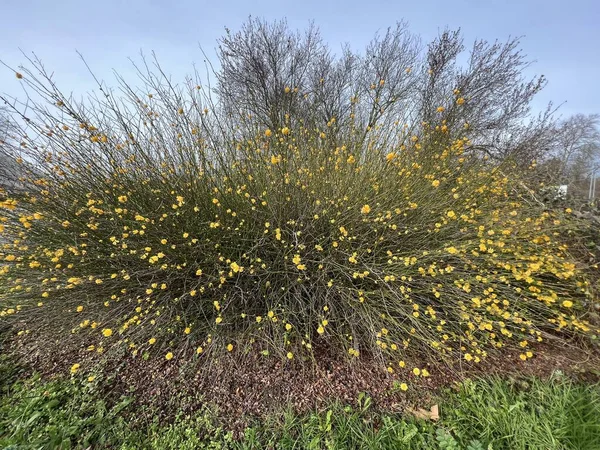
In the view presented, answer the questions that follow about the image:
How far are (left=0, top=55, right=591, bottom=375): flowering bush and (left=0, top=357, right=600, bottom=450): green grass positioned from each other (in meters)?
0.31

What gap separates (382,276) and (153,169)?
1953 millimetres

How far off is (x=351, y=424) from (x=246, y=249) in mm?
1266

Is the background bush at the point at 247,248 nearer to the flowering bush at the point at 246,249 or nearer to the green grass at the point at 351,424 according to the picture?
the flowering bush at the point at 246,249

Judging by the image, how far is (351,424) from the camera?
137 cm

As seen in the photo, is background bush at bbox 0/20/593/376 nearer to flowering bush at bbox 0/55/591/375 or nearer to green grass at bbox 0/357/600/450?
flowering bush at bbox 0/55/591/375

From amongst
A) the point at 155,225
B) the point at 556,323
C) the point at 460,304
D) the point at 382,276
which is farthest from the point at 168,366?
the point at 556,323

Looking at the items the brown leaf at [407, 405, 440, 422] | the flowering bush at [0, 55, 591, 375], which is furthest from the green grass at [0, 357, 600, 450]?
the flowering bush at [0, 55, 591, 375]

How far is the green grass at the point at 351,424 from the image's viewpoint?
124 cm

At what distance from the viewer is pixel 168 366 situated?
1.77 metres

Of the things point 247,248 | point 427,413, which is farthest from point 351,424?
point 247,248

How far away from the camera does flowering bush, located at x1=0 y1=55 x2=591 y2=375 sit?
1775 mm

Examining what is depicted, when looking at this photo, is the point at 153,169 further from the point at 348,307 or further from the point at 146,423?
the point at 348,307

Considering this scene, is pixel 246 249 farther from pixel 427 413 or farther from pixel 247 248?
pixel 427 413

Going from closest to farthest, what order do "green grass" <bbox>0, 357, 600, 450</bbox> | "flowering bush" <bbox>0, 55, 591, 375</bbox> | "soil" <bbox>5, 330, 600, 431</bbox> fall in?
"green grass" <bbox>0, 357, 600, 450</bbox> → "soil" <bbox>5, 330, 600, 431</bbox> → "flowering bush" <bbox>0, 55, 591, 375</bbox>
